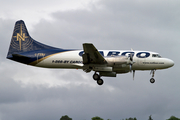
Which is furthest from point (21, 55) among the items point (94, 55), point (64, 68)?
point (94, 55)

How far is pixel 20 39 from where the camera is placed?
148 ft

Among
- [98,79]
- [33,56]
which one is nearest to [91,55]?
[98,79]

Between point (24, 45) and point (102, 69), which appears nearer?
point (102, 69)

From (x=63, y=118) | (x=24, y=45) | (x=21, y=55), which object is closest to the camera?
(x=21, y=55)

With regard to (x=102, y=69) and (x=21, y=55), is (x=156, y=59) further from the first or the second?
(x=21, y=55)

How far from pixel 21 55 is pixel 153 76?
1881cm

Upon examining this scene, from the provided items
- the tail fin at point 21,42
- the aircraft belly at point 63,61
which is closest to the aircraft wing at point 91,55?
the aircraft belly at point 63,61

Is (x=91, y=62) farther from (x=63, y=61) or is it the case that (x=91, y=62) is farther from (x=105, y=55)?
(x=63, y=61)

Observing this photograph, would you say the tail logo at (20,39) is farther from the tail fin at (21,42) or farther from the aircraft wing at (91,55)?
the aircraft wing at (91,55)

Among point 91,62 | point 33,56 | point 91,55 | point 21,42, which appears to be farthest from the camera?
point 21,42

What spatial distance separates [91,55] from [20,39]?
13139 millimetres

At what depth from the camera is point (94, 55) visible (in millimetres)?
37688

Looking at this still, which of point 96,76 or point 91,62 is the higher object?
point 91,62

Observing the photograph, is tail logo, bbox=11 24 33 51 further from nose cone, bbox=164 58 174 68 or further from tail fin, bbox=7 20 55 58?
nose cone, bbox=164 58 174 68
